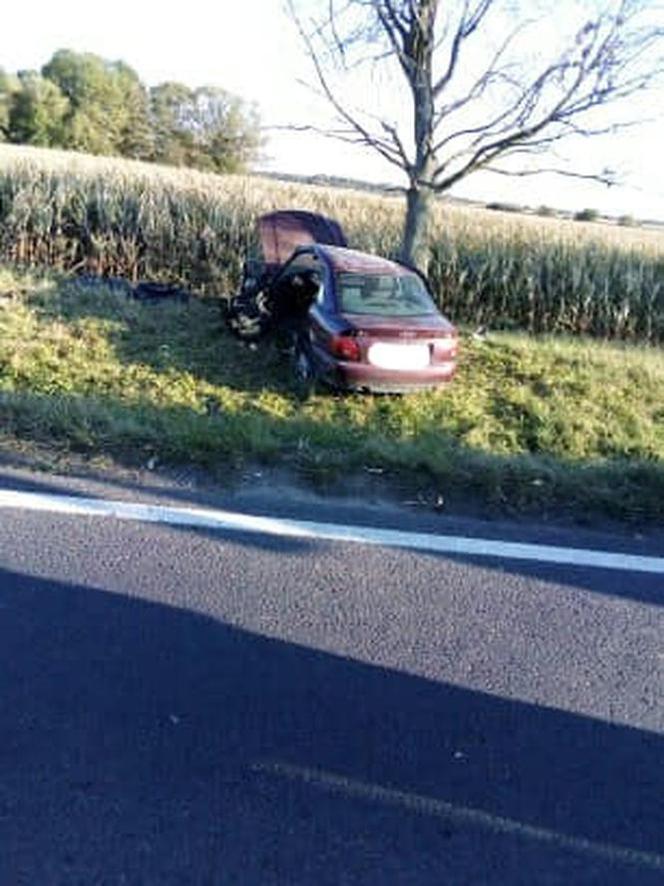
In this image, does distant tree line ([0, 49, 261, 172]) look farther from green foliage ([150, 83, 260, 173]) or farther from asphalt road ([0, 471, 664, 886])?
asphalt road ([0, 471, 664, 886])

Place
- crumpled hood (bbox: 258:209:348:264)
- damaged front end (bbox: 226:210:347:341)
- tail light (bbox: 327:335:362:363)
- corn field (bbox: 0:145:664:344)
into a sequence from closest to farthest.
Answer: tail light (bbox: 327:335:362:363) → damaged front end (bbox: 226:210:347:341) → crumpled hood (bbox: 258:209:348:264) → corn field (bbox: 0:145:664:344)

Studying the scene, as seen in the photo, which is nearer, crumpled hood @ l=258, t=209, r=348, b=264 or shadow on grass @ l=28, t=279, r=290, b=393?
shadow on grass @ l=28, t=279, r=290, b=393

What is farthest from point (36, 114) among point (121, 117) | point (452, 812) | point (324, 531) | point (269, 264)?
point (452, 812)

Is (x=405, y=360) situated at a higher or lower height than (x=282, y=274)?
lower

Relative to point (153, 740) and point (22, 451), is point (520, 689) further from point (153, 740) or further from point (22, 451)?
point (22, 451)

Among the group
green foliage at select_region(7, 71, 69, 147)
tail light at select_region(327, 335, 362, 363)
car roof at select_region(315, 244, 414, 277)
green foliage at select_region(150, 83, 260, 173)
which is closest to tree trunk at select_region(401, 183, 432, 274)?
car roof at select_region(315, 244, 414, 277)

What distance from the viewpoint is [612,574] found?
12.1ft

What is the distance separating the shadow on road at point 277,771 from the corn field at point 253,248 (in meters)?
9.02

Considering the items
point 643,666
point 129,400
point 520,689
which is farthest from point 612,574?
point 129,400

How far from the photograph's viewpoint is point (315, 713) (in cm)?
260

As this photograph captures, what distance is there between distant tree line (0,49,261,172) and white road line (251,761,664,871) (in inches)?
1550

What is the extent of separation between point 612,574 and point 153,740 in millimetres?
2270

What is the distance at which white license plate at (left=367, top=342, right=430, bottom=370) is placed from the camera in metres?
6.20

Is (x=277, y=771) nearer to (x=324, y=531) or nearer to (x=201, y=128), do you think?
(x=324, y=531)
